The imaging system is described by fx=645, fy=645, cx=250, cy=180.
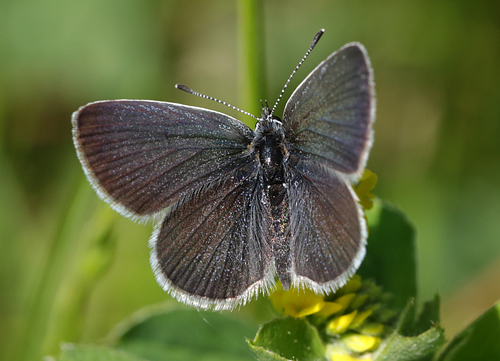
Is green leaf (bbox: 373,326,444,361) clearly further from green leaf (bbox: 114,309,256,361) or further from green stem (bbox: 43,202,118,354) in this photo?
green stem (bbox: 43,202,118,354)

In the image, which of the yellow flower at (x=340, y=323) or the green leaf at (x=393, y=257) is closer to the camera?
the yellow flower at (x=340, y=323)

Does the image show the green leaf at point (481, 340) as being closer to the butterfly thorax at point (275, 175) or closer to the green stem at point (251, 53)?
the butterfly thorax at point (275, 175)

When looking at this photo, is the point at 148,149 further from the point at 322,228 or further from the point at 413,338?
the point at 413,338

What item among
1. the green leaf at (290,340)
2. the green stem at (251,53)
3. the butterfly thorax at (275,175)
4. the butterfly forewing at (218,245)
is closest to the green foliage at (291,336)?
the green leaf at (290,340)

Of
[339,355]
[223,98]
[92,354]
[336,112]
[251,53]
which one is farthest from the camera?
[223,98]

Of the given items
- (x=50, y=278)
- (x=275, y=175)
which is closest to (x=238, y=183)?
(x=275, y=175)

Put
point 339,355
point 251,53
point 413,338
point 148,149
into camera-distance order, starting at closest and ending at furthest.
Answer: point 413,338 → point 339,355 → point 148,149 → point 251,53

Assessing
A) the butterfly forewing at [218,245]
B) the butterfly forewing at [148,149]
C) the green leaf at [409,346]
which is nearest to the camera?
the green leaf at [409,346]

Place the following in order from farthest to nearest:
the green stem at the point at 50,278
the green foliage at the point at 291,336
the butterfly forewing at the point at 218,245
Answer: the green stem at the point at 50,278, the butterfly forewing at the point at 218,245, the green foliage at the point at 291,336
